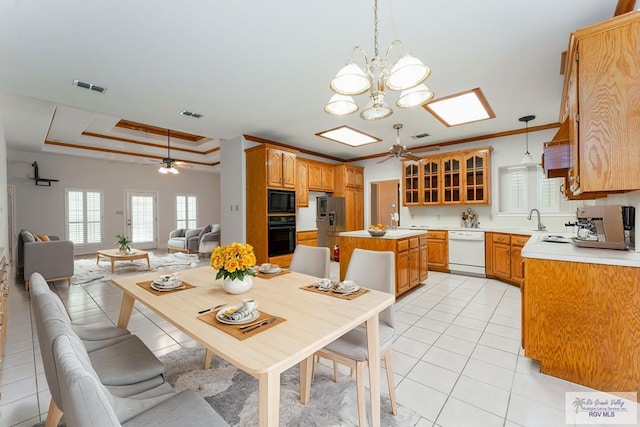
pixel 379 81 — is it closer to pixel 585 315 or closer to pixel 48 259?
pixel 585 315

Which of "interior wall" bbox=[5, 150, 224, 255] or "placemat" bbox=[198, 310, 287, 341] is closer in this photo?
"placemat" bbox=[198, 310, 287, 341]

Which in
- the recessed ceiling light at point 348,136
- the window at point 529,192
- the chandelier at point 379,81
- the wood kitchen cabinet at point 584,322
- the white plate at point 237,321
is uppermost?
the recessed ceiling light at point 348,136

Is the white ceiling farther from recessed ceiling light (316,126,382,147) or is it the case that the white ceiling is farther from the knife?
the knife

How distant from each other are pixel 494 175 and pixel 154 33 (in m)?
5.48

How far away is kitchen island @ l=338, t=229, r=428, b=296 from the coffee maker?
177cm

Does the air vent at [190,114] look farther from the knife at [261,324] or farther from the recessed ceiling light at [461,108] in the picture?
the knife at [261,324]

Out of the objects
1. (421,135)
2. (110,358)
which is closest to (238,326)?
(110,358)

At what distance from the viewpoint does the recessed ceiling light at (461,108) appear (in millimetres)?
3464

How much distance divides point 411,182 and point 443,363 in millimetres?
4311

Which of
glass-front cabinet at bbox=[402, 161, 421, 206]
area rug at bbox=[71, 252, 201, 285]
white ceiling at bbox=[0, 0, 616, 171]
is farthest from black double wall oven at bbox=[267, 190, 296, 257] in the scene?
glass-front cabinet at bbox=[402, 161, 421, 206]

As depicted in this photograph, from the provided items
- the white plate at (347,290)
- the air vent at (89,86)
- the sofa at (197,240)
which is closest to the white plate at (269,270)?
the white plate at (347,290)

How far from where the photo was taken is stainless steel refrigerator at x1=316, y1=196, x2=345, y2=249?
252 inches

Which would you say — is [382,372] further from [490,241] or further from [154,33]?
[490,241]

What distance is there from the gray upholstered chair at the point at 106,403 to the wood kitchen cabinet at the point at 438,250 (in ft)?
16.3
